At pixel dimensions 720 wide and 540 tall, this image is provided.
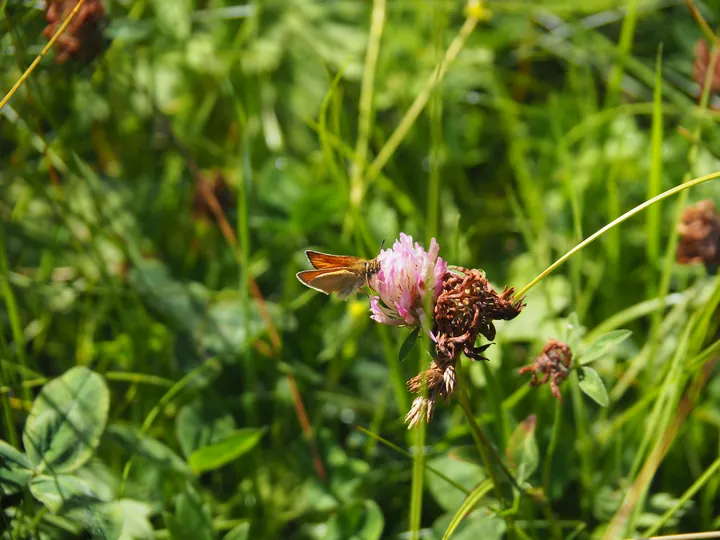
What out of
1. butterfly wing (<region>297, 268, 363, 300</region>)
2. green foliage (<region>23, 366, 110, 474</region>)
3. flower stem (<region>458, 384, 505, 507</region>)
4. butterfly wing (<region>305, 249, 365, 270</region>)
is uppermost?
butterfly wing (<region>305, 249, 365, 270</region>)

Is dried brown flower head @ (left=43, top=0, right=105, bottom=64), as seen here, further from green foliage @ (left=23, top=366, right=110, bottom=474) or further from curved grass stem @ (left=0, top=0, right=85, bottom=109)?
green foliage @ (left=23, top=366, right=110, bottom=474)

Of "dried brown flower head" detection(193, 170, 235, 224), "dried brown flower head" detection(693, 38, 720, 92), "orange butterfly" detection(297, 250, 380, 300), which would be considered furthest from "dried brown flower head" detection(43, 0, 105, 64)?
"dried brown flower head" detection(693, 38, 720, 92)

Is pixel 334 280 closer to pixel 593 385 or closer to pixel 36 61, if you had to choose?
pixel 593 385

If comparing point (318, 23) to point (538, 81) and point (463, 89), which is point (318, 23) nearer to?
point (463, 89)

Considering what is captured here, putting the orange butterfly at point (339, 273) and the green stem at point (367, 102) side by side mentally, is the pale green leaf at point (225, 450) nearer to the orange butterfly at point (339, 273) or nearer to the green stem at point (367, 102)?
the orange butterfly at point (339, 273)

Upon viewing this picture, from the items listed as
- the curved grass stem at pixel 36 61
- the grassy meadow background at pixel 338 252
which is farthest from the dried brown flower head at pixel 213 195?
the curved grass stem at pixel 36 61

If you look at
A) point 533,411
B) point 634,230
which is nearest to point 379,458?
point 533,411
